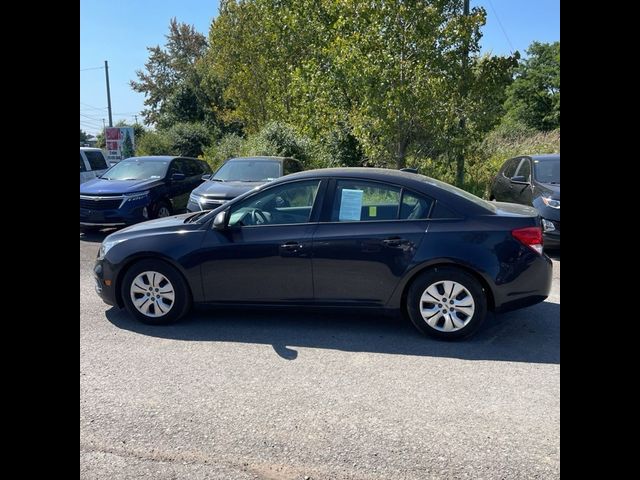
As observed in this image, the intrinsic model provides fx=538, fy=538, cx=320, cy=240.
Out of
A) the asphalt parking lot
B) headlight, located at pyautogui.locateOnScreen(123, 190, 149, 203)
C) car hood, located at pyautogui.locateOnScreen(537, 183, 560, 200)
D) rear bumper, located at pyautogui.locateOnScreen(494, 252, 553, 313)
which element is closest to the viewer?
the asphalt parking lot

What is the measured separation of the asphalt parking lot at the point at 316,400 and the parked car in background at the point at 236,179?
15.9 feet

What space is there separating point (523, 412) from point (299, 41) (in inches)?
749

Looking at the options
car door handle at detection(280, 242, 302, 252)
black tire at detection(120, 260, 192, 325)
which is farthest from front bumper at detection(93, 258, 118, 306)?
car door handle at detection(280, 242, 302, 252)

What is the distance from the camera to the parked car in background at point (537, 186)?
854 centimetres

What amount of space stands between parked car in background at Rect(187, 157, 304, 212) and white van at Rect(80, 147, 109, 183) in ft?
17.3

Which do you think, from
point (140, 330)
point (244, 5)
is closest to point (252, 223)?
point (140, 330)

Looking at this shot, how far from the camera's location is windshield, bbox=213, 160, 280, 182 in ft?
37.0

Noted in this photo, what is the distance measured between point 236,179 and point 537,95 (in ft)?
124

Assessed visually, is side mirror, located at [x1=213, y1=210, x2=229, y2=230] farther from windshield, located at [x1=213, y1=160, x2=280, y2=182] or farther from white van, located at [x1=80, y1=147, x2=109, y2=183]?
white van, located at [x1=80, y1=147, x2=109, y2=183]
